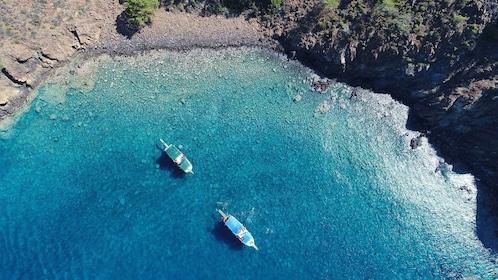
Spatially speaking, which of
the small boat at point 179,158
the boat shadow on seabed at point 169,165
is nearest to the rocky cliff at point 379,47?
the small boat at point 179,158

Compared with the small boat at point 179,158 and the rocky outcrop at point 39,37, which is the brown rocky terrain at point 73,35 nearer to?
the rocky outcrop at point 39,37

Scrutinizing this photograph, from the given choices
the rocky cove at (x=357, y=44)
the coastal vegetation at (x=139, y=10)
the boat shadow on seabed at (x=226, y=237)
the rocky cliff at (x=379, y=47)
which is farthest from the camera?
the coastal vegetation at (x=139, y=10)

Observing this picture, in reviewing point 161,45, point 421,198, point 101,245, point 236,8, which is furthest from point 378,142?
point 101,245

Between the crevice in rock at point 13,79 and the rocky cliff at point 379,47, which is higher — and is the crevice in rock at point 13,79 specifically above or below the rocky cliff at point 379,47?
below

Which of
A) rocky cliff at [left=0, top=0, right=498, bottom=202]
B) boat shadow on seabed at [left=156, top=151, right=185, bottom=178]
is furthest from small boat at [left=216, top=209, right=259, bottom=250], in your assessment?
rocky cliff at [left=0, top=0, right=498, bottom=202]

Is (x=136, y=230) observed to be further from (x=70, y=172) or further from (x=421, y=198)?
(x=421, y=198)

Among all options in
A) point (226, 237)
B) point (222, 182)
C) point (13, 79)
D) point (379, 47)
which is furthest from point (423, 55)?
point (13, 79)

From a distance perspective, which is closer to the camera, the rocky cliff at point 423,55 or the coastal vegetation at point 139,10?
the rocky cliff at point 423,55
